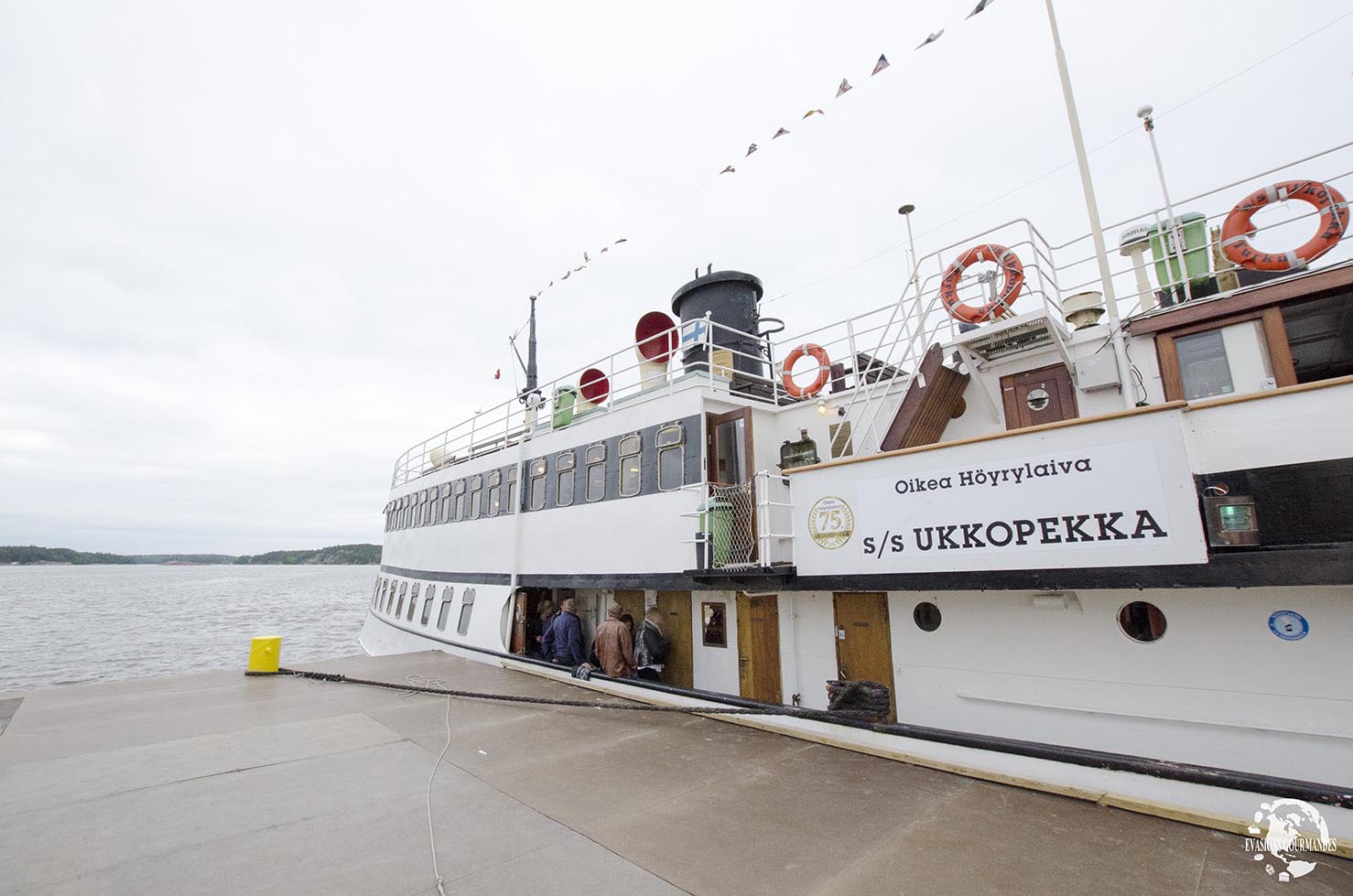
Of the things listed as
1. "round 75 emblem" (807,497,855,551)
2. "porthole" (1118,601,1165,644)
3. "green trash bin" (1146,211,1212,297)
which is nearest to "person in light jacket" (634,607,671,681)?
"round 75 emblem" (807,497,855,551)

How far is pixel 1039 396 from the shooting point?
23.4 feet

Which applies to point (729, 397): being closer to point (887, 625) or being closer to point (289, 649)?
point (887, 625)

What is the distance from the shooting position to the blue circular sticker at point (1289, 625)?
4.54m

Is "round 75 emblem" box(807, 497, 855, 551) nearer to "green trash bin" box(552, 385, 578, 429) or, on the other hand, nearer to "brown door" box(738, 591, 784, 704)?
"brown door" box(738, 591, 784, 704)

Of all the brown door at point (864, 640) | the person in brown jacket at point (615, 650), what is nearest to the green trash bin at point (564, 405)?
the person in brown jacket at point (615, 650)

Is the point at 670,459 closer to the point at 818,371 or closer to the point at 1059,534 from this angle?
the point at 818,371

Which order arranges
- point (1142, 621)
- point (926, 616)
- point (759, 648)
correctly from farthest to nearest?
point (759, 648), point (926, 616), point (1142, 621)

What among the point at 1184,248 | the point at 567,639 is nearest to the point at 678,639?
the point at 567,639

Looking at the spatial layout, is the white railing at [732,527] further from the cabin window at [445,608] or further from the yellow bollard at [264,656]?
the cabin window at [445,608]

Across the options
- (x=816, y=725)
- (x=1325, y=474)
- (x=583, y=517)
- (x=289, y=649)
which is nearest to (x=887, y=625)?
(x=816, y=725)

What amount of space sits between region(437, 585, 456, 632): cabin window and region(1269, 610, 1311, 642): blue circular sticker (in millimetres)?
14496

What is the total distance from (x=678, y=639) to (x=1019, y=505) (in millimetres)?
5753

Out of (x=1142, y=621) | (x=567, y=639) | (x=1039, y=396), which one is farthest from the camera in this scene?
(x=567, y=639)

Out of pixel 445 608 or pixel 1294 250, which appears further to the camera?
pixel 445 608
